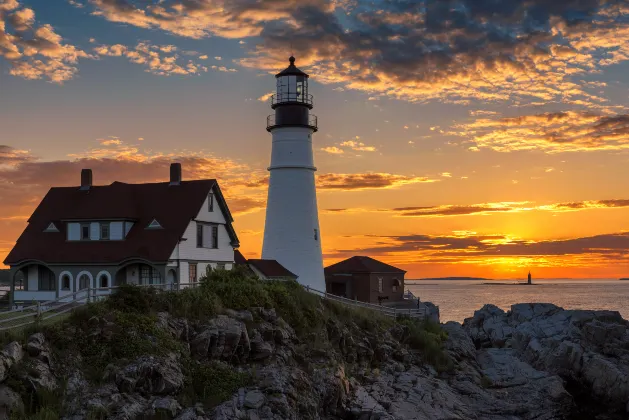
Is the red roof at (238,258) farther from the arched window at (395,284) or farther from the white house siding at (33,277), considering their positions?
the arched window at (395,284)

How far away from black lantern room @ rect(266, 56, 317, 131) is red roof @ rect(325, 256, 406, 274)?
14081mm

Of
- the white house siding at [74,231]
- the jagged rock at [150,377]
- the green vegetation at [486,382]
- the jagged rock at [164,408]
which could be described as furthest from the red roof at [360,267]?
the jagged rock at [164,408]

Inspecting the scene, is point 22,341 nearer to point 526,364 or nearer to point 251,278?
point 251,278

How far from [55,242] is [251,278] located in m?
14.1

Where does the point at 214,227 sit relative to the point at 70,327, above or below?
above

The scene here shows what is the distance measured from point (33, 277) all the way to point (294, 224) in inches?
643

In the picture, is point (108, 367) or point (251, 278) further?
point (251, 278)

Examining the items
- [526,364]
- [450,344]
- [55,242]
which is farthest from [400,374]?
[55,242]

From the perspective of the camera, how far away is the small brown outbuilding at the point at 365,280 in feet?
176

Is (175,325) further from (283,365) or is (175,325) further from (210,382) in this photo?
(283,365)

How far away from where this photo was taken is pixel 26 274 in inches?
1535

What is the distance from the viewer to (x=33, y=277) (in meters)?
38.8

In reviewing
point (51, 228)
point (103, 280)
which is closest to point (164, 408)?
point (103, 280)

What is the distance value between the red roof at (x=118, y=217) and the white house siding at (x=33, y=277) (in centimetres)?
86
